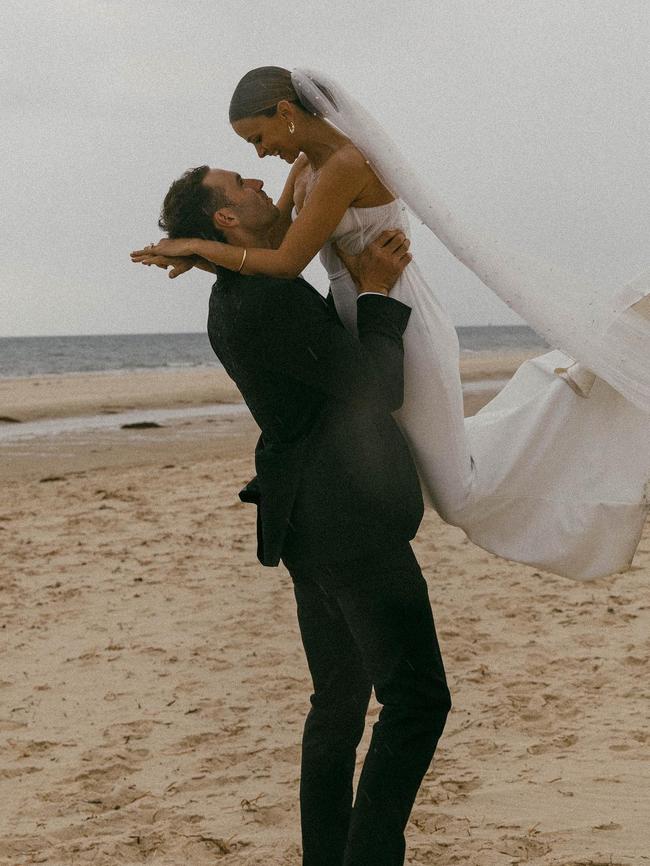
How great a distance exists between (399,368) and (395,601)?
556mm

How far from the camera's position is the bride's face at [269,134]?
2486mm

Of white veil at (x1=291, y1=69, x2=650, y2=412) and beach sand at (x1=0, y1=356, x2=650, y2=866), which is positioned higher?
white veil at (x1=291, y1=69, x2=650, y2=412)

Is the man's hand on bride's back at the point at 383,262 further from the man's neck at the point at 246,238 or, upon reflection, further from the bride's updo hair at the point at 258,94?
the bride's updo hair at the point at 258,94

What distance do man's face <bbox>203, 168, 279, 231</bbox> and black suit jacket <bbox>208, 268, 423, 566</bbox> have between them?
159 millimetres

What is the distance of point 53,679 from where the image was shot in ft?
17.4

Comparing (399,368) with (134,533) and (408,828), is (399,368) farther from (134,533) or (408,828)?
(134,533)

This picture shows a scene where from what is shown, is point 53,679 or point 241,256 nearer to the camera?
point 241,256

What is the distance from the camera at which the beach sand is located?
3652 millimetres

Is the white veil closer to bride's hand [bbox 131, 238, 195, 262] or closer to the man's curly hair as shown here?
the man's curly hair

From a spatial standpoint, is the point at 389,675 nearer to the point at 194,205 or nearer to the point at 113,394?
the point at 194,205

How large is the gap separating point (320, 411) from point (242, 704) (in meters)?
2.81

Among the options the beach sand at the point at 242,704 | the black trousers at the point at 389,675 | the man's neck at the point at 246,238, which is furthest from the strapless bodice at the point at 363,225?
the beach sand at the point at 242,704

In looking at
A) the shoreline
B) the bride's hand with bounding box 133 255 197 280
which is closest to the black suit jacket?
the bride's hand with bounding box 133 255 197 280

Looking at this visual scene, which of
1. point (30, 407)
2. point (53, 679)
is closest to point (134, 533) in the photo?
point (53, 679)
